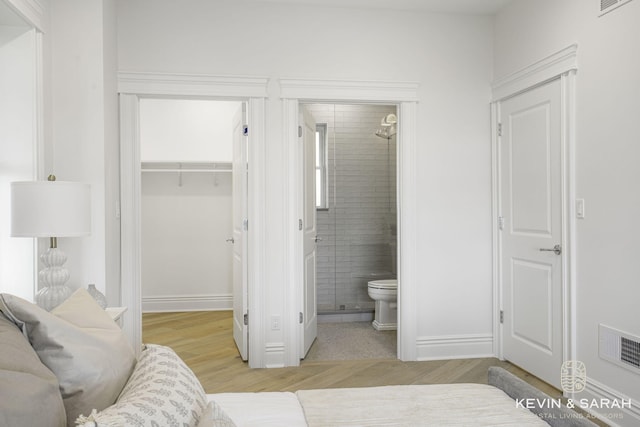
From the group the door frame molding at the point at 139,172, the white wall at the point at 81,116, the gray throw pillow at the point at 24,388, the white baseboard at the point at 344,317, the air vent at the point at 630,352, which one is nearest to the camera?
the gray throw pillow at the point at 24,388

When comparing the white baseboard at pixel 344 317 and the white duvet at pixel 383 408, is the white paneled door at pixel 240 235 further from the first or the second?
the white duvet at pixel 383 408

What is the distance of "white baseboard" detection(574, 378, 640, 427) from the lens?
2408 millimetres

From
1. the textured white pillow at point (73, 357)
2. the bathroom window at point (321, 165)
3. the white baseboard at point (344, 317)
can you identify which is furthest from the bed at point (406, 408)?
the bathroom window at point (321, 165)

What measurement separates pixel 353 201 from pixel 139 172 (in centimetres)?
267

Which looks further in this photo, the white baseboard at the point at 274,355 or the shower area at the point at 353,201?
the shower area at the point at 353,201

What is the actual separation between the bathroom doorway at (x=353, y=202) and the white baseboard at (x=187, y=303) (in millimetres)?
1088

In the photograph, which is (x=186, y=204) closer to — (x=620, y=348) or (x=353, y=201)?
(x=353, y=201)

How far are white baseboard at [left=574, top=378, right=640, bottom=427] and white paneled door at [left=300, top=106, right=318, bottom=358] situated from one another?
1924 mm

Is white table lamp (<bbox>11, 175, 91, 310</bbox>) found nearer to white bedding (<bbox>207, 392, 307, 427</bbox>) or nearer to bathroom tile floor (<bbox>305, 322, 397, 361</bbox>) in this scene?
white bedding (<bbox>207, 392, 307, 427</bbox>)

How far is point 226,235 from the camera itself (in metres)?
5.37

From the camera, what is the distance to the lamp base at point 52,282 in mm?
2199

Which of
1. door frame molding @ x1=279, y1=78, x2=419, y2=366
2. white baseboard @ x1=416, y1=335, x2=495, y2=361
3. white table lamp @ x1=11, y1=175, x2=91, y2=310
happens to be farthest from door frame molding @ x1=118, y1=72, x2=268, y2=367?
white baseboard @ x1=416, y1=335, x2=495, y2=361

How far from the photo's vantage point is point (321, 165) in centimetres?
541
